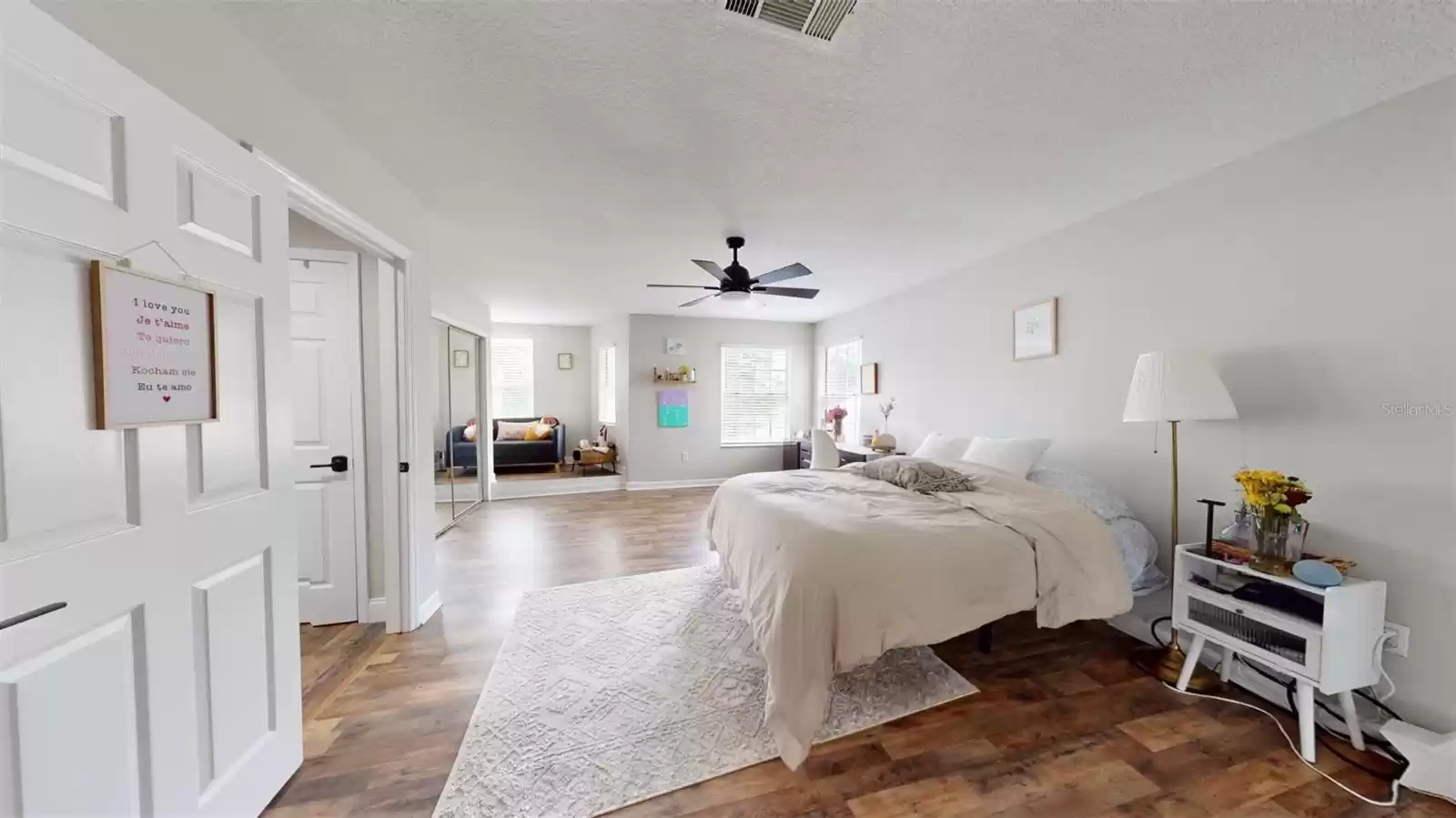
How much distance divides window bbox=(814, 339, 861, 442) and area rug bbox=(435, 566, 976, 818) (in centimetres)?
340

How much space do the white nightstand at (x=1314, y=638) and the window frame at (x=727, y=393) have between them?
5012 millimetres

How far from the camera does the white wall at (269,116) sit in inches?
45.8

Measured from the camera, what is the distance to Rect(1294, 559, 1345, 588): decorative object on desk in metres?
1.67

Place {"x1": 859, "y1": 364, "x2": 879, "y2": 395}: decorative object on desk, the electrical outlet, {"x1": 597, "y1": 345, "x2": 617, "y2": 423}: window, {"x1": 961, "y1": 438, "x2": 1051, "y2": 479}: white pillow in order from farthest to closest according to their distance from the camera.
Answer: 1. {"x1": 597, "y1": 345, "x2": 617, "y2": 423}: window
2. {"x1": 859, "y1": 364, "x2": 879, "y2": 395}: decorative object on desk
3. {"x1": 961, "y1": 438, "x2": 1051, "y2": 479}: white pillow
4. the electrical outlet

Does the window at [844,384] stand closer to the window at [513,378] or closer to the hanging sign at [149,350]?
the window at [513,378]

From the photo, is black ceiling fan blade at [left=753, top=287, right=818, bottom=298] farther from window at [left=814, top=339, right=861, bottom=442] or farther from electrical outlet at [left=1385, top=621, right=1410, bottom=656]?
electrical outlet at [left=1385, top=621, right=1410, bottom=656]

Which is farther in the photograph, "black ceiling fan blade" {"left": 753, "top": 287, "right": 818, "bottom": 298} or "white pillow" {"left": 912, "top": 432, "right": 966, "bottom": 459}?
"white pillow" {"left": 912, "top": 432, "right": 966, "bottom": 459}

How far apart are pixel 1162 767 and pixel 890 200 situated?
8.95 feet

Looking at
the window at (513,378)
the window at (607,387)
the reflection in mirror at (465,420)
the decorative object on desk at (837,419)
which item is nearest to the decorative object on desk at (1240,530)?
the decorative object on desk at (837,419)

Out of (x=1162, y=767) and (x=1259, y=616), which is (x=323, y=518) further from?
(x=1259, y=616)

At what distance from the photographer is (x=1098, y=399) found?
9.59 ft

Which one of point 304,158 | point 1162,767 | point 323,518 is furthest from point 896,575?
point 323,518

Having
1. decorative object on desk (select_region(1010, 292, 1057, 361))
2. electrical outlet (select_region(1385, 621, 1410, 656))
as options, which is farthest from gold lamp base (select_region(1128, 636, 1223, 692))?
decorative object on desk (select_region(1010, 292, 1057, 361))

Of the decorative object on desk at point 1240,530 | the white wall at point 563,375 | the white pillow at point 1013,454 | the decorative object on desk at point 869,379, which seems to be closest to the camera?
the decorative object on desk at point 1240,530
